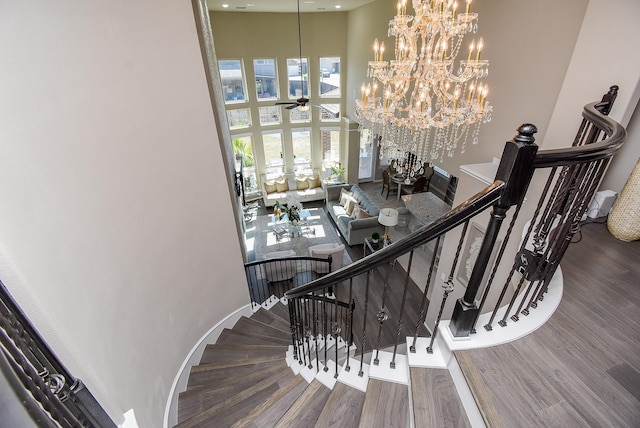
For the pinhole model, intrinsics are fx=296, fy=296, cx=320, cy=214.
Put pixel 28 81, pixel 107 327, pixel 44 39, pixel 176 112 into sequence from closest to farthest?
1. pixel 28 81
2. pixel 44 39
3. pixel 107 327
4. pixel 176 112

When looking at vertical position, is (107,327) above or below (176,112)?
below

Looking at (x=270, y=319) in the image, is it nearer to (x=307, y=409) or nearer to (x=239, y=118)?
(x=307, y=409)

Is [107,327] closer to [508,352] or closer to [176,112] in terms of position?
[176,112]

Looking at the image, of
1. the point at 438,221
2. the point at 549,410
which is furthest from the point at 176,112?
the point at 549,410

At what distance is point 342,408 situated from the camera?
1.70 m

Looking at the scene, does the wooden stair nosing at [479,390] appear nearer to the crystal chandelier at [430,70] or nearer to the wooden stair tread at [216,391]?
the wooden stair tread at [216,391]

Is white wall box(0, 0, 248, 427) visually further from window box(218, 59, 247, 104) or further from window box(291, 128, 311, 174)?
window box(291, 128, 311, 174)

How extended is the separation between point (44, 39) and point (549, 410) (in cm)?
285

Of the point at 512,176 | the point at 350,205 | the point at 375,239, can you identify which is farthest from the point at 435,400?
the point at 350,205

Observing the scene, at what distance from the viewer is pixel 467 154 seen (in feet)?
15.8

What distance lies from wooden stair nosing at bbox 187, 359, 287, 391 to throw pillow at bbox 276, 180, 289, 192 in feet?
25.4

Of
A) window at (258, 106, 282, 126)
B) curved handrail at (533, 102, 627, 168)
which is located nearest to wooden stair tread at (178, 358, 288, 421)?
Answer: curved handrail at (533, 102, 627, 168)

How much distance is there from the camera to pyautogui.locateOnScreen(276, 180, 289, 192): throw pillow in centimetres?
1053

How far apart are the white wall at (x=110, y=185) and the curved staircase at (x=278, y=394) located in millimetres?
383
